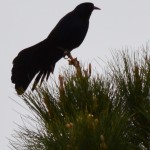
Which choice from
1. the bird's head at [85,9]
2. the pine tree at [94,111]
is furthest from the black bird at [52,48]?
the pine tree at [94,111]

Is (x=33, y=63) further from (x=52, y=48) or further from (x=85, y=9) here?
(x=85, y=9)

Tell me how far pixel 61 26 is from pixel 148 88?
2.50 metres

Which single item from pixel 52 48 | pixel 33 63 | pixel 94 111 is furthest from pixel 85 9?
pixel 94 111

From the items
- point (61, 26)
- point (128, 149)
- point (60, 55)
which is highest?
point (61, 26)

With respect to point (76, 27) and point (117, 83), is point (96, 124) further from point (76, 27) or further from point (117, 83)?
point (76, 27)

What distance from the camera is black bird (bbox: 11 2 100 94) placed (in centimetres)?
341

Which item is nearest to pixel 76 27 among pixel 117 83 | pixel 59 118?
pixel 117 83

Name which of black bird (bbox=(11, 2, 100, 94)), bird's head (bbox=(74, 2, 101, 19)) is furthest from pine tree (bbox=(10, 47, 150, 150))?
bird's head (bbox=(74, 2, 101, 19))

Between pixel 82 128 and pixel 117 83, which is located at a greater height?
pixel 117 83

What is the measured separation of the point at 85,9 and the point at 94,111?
283 cm

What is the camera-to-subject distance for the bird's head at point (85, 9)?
4.71 meters

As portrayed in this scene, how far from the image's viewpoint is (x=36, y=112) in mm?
2279

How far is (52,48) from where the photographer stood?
4242 mm

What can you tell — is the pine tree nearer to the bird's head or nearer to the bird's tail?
the bird's tail
